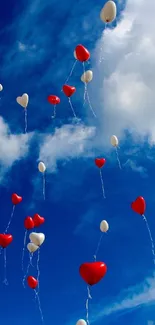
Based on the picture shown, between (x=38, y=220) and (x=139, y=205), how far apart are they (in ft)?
13.3

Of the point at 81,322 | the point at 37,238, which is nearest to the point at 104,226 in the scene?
the point at 37,238

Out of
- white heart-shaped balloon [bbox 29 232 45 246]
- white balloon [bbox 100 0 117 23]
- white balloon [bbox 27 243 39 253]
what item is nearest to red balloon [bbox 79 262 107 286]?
white heart-shaped balloon [bbox 29 232 45 246]

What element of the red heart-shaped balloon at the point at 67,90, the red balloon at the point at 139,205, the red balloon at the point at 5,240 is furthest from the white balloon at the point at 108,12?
the red balloon at the point at 5,240

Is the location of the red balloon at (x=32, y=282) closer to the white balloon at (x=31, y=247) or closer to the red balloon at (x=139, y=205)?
the white balloon at (x=31, y=247)

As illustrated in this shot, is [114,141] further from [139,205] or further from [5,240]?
[5,240]

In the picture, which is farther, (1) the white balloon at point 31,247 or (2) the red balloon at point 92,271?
(1) the white balloon at point 31,247

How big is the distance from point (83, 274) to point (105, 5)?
837 centimetres

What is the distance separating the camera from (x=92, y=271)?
1237cm

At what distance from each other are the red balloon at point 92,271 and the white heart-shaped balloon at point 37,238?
155 inches

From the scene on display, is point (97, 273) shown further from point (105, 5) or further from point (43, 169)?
point (105, 5)

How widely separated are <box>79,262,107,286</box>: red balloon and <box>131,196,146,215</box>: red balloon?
4.14m

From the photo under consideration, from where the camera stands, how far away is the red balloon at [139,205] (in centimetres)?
1633

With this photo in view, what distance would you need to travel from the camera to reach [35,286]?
54.9 feet

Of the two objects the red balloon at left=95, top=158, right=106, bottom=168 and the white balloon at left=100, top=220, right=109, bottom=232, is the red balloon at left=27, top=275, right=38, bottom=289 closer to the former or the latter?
the white balloon at left=100, top=220, right=109, bottom=232
